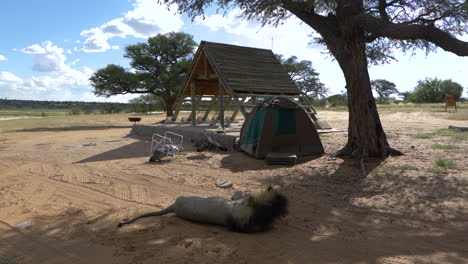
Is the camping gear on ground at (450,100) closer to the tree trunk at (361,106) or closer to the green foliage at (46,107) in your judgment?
the tree trunk at (361,106)

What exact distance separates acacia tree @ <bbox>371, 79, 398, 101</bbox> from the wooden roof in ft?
157

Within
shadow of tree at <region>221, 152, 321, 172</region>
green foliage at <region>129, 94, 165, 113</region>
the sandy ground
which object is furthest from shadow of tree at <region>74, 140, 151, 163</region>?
green foliage at <region>129, 94, 165, 113</region>

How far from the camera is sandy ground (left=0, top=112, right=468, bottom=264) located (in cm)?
365

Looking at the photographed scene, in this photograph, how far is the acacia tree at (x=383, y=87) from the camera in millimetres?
58938

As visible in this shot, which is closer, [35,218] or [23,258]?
[23,258]

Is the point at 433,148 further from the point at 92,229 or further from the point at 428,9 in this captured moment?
the point at 92,229

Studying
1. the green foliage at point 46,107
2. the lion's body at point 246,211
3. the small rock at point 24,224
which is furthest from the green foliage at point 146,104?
the lion's body at point 246,211

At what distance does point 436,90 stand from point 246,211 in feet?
162

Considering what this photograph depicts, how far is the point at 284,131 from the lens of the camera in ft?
31.6

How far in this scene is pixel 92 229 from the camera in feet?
14.4

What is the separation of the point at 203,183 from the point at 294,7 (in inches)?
202

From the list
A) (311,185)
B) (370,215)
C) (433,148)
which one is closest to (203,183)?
(311,185)

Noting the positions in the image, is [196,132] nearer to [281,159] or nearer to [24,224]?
[281,159]

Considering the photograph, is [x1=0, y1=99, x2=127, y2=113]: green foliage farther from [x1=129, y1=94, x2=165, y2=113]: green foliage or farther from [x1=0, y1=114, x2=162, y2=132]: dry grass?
[x1=0, y1=114, x2=162, y2=132]: dry grass
